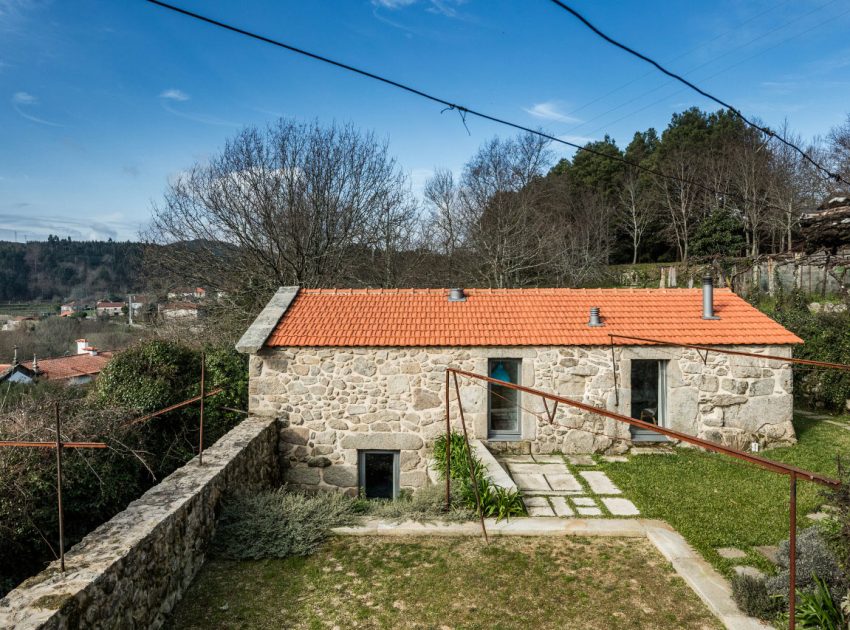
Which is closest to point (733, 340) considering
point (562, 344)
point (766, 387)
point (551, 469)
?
point (766, 387)

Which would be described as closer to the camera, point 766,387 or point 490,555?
point 490,555

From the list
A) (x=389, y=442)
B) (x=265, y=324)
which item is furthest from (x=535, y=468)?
(x=265, y=324)

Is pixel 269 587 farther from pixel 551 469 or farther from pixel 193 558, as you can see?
pixel 551 469

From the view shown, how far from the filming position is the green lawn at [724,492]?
581 cm

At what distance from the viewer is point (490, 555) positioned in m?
5.41

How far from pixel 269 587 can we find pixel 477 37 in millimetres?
5952

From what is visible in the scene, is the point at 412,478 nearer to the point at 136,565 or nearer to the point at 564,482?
the point at 564,482

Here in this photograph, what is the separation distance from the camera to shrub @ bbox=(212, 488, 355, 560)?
543 cm

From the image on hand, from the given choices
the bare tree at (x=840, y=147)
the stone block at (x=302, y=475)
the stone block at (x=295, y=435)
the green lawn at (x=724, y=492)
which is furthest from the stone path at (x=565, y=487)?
the bare tree at (x=840, y=147)

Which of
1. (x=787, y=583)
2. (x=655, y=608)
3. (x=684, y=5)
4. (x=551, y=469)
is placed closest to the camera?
(x=787, y=583)

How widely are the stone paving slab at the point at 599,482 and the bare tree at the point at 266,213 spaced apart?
12.7 metres

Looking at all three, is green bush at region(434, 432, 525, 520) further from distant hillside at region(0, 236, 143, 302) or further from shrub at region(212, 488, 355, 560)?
distant hillside at region(0, 236, 143, 302)

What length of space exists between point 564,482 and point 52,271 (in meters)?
50.6

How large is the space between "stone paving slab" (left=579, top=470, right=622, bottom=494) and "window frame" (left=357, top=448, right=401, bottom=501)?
3141 millimetres
